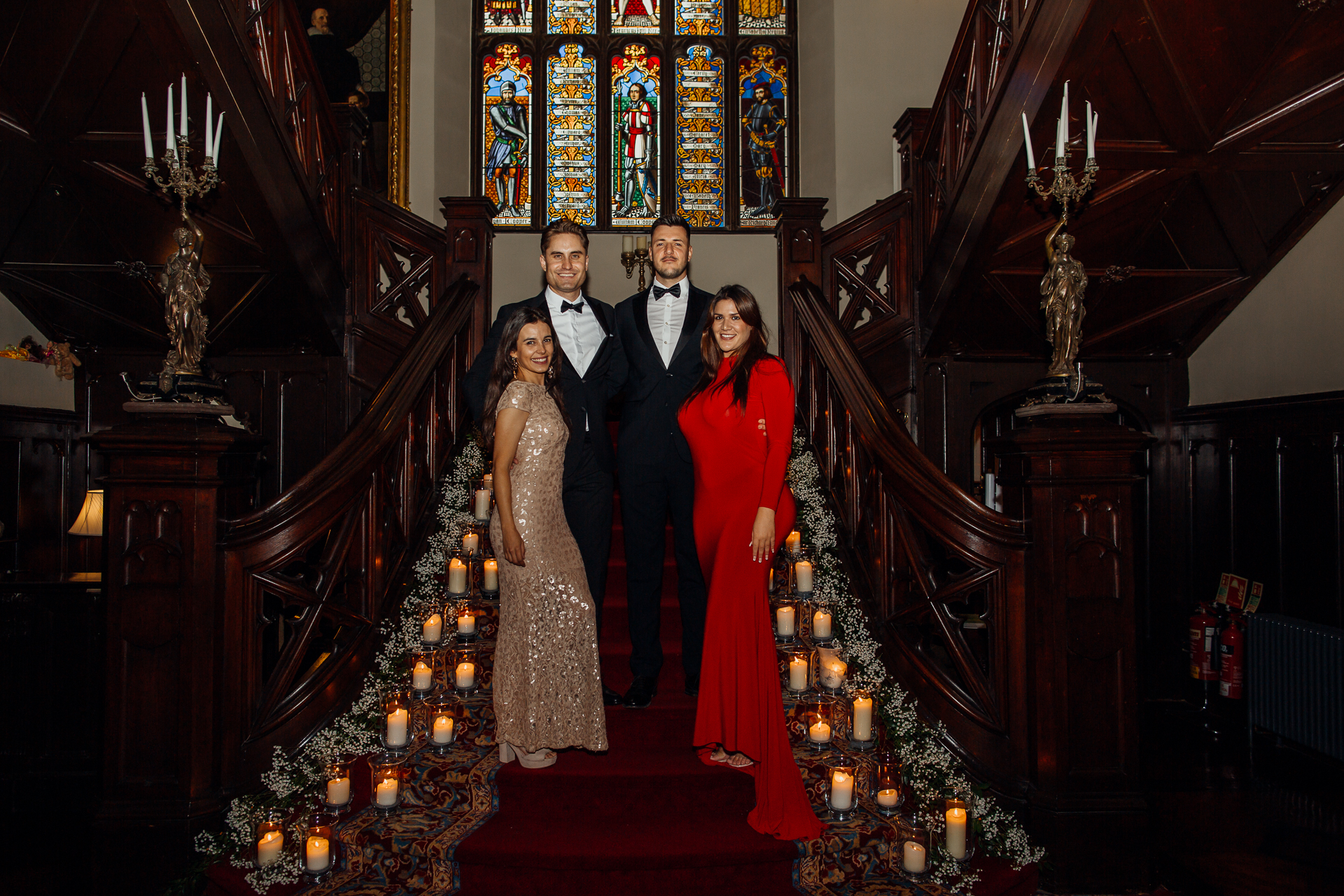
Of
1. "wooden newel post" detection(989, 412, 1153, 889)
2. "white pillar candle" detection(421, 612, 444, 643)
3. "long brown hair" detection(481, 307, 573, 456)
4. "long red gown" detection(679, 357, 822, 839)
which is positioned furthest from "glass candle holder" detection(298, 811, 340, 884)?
"wooden newel post" detection(989, 412, 1153, 889)

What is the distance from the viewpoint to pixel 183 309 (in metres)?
2.97

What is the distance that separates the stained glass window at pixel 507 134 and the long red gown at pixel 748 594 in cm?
595

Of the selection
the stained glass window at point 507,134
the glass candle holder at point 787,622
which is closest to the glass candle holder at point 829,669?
the glass candle holder at point 787,622

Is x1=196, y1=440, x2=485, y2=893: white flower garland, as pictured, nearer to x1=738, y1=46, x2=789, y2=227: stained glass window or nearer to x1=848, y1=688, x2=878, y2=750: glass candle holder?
x1=848, y1=688, x2=878, y2=750: glass candle holder

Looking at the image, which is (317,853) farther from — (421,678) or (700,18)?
(700,18)

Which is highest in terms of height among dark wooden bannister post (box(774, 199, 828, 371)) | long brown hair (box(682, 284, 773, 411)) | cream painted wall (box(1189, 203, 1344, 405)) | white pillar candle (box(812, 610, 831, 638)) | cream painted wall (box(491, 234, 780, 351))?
cream painted wall (box(491, 234, 780, 351))

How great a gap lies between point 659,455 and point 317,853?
179 centimetres

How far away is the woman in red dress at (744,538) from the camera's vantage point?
111 inches

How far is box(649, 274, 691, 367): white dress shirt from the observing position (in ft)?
10.7

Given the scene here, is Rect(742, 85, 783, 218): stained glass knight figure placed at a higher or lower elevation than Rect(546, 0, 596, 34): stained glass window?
lower

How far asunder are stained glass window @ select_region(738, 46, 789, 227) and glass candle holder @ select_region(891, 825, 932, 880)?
6.50 metres

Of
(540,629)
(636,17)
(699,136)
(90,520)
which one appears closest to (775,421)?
(540,629)

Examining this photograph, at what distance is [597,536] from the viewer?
10.4ft

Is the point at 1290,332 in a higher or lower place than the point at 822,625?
higher
